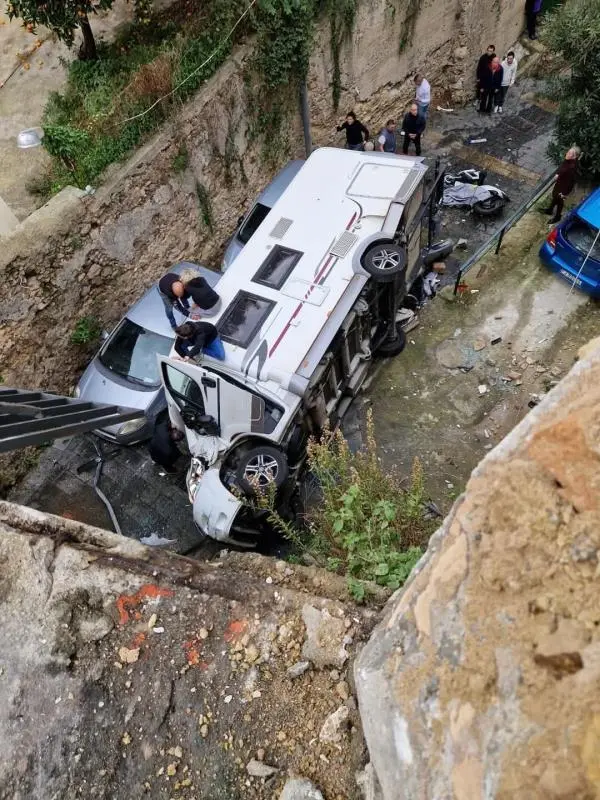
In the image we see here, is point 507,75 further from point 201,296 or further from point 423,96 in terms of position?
point 201,296

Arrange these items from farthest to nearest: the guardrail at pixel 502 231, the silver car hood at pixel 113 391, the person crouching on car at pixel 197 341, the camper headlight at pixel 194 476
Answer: the guardrail at pixel 502 231 < the silver car hood at pixel 113 391 < the camper headlight at pixel 194 476 < the person crouching on car at pixel 197 341

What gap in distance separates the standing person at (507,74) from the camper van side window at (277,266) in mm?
7897

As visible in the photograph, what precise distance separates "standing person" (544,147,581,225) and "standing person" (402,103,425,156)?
2.80 meters

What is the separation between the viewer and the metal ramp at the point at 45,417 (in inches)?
220

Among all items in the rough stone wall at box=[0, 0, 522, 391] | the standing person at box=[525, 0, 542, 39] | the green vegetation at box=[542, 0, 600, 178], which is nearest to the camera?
the rough stone wall at box=[0, 0, 522, 391]

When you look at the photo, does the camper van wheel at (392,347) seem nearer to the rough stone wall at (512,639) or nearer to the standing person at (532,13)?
the rough stone wall at (512,639)

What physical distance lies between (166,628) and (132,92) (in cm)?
772

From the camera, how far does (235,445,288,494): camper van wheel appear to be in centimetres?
635

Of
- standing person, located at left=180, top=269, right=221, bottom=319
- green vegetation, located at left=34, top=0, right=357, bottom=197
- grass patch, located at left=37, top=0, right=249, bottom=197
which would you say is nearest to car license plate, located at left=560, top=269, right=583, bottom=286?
standing person, located at left=180, top=269, right=221, bottom=319

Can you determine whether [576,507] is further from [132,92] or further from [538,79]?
[538,79]

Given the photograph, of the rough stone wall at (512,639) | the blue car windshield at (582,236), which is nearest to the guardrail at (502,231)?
the blue car windshield at (582,236)

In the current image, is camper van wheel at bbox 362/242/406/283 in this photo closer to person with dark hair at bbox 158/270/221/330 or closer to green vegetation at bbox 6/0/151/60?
person with dark hair at bbox 158/270/221/330

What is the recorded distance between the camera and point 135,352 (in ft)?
27.3

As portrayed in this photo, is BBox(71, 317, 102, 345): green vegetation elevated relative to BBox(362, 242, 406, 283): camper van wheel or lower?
lower
